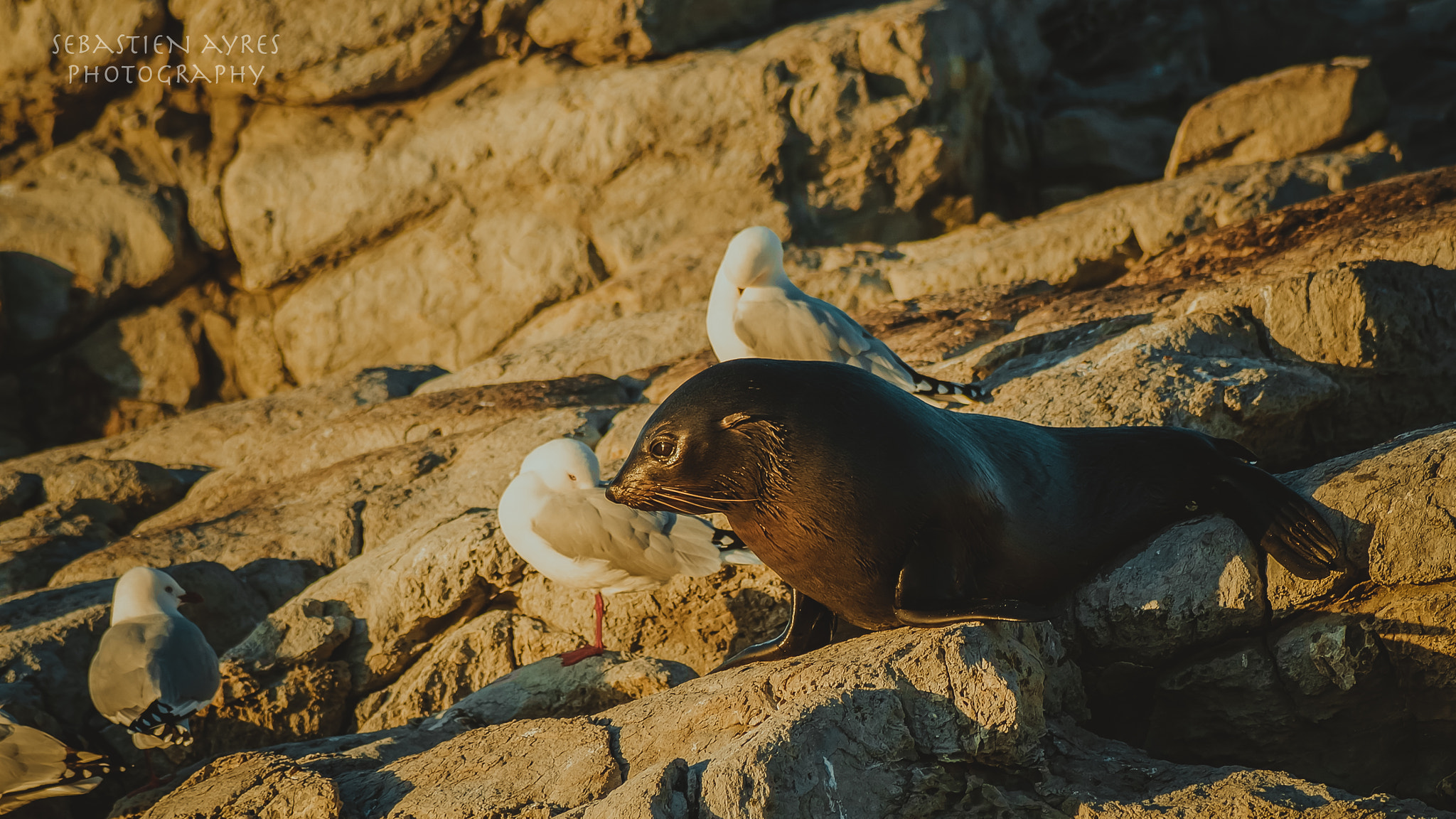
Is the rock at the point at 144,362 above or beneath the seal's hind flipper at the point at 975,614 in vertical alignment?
beneath

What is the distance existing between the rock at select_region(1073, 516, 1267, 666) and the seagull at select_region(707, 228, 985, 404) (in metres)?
1.38

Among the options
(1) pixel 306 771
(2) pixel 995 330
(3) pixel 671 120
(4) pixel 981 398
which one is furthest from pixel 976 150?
(1) pixel 306 771

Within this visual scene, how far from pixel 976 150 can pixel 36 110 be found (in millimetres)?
11391

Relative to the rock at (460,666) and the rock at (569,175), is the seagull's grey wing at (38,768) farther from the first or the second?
the rock at (569,175)

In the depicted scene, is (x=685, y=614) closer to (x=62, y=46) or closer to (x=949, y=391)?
(x=949, y=391)

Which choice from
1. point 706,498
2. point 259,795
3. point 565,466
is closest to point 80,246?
point 565,466

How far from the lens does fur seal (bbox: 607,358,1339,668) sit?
3.14 meters

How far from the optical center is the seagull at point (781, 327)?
5.20 meters

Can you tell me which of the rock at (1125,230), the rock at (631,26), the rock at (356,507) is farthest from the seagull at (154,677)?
the rock at (631,26)

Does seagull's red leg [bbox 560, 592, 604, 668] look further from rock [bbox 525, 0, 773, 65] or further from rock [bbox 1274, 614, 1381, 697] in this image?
rock [bbox 525, 0, 773, 65]

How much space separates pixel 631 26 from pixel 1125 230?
6748mm

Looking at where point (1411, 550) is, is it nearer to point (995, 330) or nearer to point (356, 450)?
point (995, 330)

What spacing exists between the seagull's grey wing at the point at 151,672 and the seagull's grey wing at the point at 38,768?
1.48 ft

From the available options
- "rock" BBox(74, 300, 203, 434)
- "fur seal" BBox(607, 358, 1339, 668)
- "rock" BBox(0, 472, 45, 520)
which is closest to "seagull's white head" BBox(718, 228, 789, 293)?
"fur seal" BBox(607, 358, 1339, 668)
